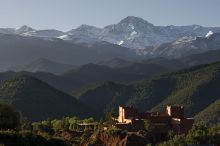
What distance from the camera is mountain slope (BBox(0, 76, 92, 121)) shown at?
13062cm

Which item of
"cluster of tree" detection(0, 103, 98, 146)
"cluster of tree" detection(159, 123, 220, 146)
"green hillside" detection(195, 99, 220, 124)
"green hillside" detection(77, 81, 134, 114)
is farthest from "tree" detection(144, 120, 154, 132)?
"green hillside" detection(77, 81, 134, 114)

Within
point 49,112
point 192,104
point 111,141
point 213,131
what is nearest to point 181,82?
point 192,104

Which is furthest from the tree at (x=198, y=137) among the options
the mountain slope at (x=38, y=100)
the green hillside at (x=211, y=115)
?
the mountain slope at (x=38, y=100)

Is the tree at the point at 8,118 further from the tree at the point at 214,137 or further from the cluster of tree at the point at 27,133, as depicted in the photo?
the tree at the point at 214,137

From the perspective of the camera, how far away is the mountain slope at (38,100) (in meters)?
131

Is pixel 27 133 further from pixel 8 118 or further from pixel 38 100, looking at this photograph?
pixel 38 100

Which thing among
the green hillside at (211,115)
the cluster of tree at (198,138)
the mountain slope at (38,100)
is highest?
the mountain slope at (38,100)

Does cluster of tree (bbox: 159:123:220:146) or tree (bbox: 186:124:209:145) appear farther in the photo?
tree (bbox: 186:124:209:145)

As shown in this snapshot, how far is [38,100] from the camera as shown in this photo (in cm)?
13638

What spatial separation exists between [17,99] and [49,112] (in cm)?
777

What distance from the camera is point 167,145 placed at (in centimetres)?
6272

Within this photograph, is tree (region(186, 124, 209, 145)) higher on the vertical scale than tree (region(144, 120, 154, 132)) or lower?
lower

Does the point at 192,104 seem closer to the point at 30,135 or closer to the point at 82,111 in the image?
the point at 82,111

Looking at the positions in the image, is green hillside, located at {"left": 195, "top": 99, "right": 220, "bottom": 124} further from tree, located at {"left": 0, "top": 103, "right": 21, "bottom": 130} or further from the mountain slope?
tree, located at {"left": 0, "top": 103, "right": 21, "bottom": 130}
